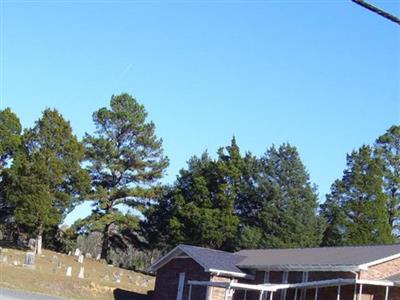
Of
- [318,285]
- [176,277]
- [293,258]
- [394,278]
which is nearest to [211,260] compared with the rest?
[176,277]

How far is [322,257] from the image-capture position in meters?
37.9

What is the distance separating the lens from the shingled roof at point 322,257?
3372cm

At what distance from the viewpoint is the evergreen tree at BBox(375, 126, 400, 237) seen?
204 feet

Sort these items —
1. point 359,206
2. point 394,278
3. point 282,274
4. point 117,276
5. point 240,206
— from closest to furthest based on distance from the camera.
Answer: point 394,278, point 282,274, point 117,276, point 359,206, point 240,206

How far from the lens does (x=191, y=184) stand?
228 ft

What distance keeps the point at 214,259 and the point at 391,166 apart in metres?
28.8

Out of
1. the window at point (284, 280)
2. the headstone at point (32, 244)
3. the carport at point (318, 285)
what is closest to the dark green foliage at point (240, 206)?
the headstone at point (32, 244)

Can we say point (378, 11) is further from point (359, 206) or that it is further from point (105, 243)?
point (105, 243)

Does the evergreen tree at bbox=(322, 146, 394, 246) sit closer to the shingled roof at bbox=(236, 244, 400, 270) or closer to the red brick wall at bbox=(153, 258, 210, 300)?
the shingled roof at bbox=(236, 244, 400, 270)

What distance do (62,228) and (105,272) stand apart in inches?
531

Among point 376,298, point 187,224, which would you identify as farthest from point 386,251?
point 187,224

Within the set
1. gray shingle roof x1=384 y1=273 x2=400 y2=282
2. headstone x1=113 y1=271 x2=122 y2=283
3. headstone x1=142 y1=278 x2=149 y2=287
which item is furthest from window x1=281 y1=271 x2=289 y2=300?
headstone x1=142 y1=278 x2=149 y2=287

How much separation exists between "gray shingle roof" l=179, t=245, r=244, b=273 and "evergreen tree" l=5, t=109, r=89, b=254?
20.0 metres

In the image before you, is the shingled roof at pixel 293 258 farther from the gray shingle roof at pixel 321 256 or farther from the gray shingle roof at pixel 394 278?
the gray shingle roof at pixel 394 278
